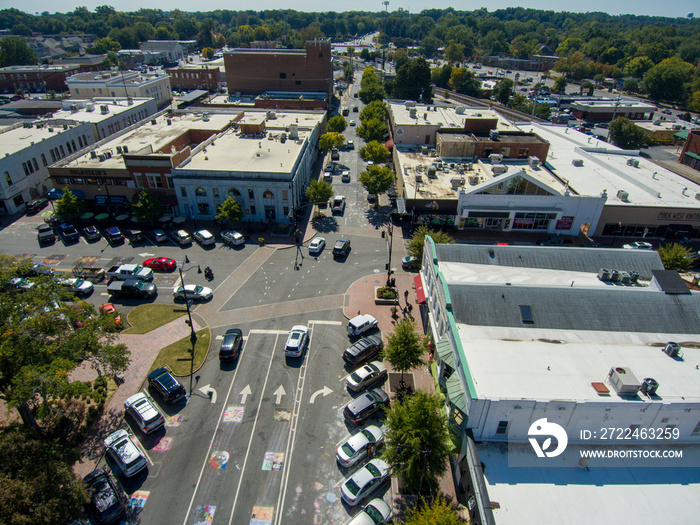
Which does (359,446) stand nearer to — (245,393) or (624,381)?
(245,393)

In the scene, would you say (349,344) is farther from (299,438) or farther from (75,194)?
(75,194)

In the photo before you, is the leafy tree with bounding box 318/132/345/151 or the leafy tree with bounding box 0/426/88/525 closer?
the leafy tree with bounding box 0/426/88/525

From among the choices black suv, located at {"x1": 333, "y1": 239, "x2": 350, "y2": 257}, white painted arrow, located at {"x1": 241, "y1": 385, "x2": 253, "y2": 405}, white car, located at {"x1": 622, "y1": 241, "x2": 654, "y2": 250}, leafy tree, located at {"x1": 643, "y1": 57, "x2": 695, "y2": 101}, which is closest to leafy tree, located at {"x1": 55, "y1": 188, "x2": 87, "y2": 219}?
black suv, located at {"x1": 333, "y1": 239, "x2": 350, "y2": 257}

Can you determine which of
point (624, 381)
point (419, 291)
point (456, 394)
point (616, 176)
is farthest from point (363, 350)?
point (616, 176)

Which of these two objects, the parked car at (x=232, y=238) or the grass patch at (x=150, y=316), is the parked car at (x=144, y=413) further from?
the parked car at (x=232, y=238)

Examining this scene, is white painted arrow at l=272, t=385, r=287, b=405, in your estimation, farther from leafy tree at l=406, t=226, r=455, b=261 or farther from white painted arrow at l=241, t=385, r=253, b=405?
leafy tree at l=406, t=226, r=455, b=261

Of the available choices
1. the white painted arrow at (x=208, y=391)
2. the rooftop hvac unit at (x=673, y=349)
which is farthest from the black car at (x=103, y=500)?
the rooftop hvac unit at (x=673, y=349)

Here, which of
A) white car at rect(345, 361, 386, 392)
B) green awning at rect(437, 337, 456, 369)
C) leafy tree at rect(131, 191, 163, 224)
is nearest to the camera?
green awning at rect(437, 337, 456, 369)
